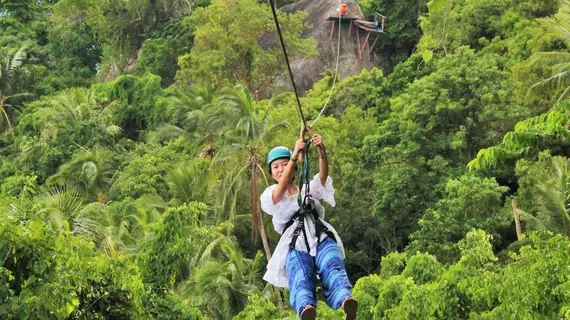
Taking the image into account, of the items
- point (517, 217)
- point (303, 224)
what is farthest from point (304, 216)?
point (517, 217)

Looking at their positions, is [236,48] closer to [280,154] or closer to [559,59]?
[559,59]

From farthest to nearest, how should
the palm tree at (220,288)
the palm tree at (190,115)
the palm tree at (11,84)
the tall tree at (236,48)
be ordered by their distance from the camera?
1. the palm tree at (11,84)
2. the tall tree at (236,48)
3. the palm tree at (190,115)
4. the palm tree at (220,288)

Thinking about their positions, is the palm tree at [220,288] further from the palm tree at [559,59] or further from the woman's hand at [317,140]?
the woman's hand at [317,140]

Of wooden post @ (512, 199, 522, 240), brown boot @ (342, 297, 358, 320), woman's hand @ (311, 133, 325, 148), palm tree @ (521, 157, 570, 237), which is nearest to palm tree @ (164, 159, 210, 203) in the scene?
wooden post @ (512, 199, 522, 240)

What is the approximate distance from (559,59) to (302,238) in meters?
15.8

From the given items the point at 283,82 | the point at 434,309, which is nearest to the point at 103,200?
the point at 283,82

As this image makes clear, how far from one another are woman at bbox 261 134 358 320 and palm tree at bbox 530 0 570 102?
46.6 feet

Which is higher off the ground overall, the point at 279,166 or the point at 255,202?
the point at 279,166

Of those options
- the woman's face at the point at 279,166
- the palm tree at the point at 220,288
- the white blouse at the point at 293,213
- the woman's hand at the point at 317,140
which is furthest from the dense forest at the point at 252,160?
the woman's hand at the point at 317,140

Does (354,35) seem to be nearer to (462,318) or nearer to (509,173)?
(509,173)

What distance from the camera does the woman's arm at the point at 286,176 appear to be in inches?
172

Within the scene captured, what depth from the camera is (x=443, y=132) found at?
19.3 m

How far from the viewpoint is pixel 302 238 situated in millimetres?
4688

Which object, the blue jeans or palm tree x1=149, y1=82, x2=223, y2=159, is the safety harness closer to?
the blue jeans
